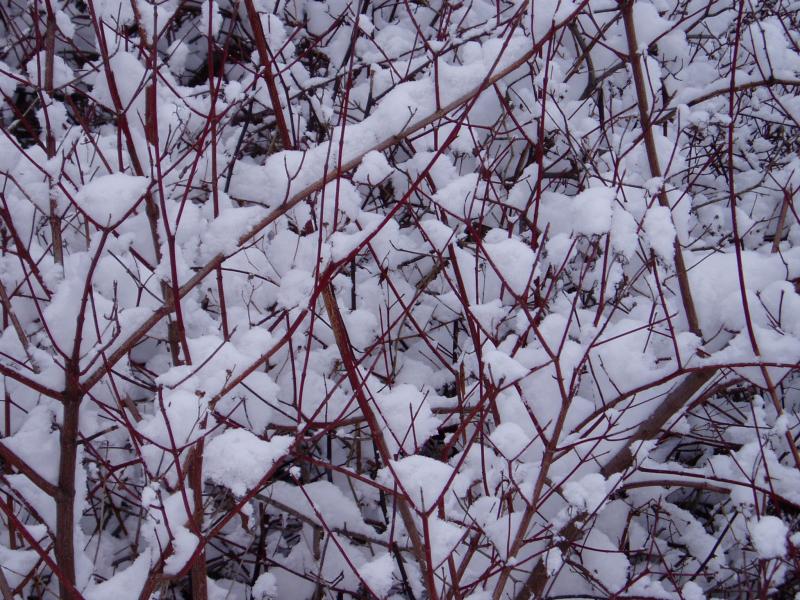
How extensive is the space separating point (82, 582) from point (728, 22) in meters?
3.45

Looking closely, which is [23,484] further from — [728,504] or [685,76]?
[685,76]

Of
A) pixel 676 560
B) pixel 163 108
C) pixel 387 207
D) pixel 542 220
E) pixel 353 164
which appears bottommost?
pixel 676 560

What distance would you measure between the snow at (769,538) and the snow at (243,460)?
3.88 ft


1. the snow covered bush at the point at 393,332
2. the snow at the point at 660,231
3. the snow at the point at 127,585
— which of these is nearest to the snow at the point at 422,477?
the snow covered bush at the point at 393,332

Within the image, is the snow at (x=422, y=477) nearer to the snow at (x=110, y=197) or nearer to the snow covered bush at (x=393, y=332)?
the snow covered bush at (x=393, y=332)

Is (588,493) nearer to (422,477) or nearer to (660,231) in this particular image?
(422,477)

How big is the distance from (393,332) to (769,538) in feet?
5.01

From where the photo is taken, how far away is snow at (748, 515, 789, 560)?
151cm

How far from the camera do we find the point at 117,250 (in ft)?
4.92

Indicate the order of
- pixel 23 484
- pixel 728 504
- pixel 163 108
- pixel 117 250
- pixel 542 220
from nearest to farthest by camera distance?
1. pixel 117 250
2. pixel 23 484
3. pixel 163 108
4. pixel 542 220
5. pixel 728 504

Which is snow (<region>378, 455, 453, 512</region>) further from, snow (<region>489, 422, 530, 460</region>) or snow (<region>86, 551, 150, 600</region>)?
snow (<region>86, 551, 150, 600</region>)

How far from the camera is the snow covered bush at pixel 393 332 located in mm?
1424

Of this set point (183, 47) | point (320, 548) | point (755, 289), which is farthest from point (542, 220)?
point (183, 47)

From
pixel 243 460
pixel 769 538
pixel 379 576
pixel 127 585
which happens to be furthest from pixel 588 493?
pixel 127 585
